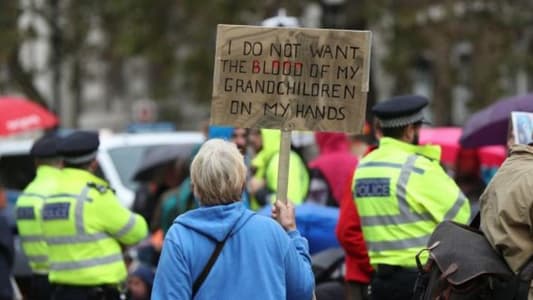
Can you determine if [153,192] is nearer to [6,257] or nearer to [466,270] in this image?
[6,257]

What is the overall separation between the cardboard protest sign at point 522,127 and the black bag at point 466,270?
1158mm

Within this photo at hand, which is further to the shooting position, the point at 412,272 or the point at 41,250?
the point at 41,250

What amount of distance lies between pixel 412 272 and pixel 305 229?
6.57 ft

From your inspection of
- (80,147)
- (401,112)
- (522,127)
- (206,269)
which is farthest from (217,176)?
(80,147)

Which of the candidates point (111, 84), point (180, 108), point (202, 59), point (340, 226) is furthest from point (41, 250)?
point (111, 84)

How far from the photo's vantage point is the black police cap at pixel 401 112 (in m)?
8.47

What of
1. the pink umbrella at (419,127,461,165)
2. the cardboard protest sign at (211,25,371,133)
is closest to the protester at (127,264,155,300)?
the pink umbrella at (419,127,461,165)

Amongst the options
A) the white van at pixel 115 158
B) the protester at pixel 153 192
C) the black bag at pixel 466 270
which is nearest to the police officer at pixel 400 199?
the black bag at pixel 466 270

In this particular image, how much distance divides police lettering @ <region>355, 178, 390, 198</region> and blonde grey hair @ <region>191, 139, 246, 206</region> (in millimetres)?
1892

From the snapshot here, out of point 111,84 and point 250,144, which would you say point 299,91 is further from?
point 111,84

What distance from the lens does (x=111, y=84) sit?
144ft

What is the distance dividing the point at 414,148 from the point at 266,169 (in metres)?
2.59

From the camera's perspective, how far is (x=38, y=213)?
1024 cm

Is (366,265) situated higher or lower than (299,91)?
lower
